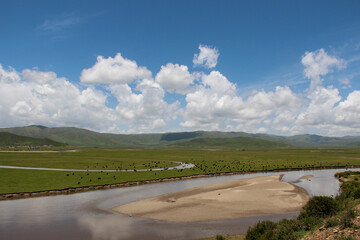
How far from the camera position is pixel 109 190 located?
2120 inches

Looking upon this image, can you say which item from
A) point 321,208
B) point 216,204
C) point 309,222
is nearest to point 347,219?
point 309,222

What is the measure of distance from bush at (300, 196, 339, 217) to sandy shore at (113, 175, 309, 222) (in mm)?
9719

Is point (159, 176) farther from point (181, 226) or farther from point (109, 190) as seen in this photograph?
point (181, 226)

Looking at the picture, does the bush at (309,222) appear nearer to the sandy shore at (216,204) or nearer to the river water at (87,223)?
the river water at (87,223)

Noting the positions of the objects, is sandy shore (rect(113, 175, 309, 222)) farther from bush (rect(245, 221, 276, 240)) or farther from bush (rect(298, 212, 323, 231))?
bush (rect(298, 212, 323, 231))

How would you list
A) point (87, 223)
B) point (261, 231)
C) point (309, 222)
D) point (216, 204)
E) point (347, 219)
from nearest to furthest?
point (347, 219)
point (261, 231)
point (309, 222)
point (87, 223)
point (216, 204)

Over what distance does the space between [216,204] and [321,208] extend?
703 inches

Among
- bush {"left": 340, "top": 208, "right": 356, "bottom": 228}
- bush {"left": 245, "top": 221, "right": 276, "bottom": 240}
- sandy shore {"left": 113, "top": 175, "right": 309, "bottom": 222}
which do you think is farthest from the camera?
sandy shore {"left": 113, "top": 175, "right": 309, "bottom": 222}

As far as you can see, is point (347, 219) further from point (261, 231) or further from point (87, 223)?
point (87, 223)

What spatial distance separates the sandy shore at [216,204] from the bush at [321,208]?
9719 mm

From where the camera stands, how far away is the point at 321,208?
26.1 m

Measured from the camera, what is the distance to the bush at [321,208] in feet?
85.0

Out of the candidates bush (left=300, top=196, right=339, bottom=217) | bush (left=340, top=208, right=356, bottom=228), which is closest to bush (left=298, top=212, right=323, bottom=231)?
bush (left=300, top=196, right=339, bottom=217)

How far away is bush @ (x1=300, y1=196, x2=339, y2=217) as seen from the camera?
25906 mm
